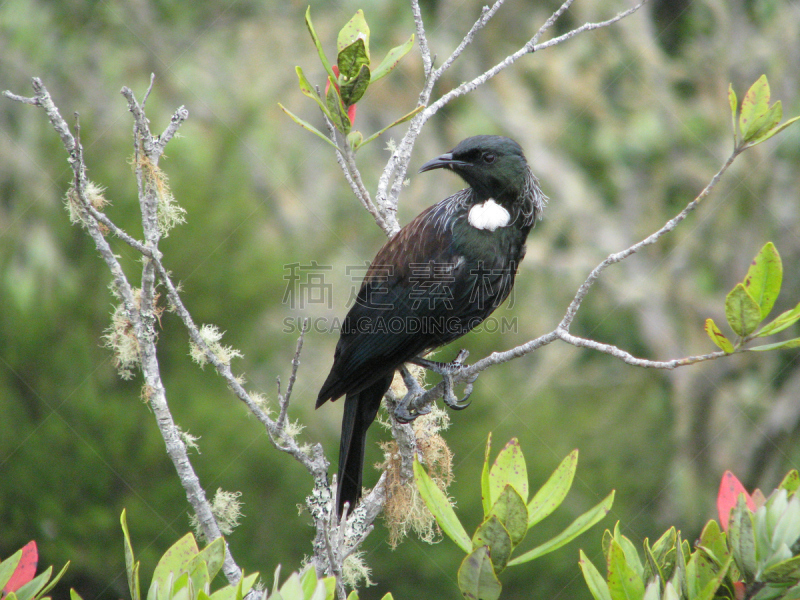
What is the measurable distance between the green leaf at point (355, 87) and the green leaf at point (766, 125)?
2.85ft

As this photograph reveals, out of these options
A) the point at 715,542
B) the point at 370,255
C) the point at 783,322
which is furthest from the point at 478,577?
the point at 370,255

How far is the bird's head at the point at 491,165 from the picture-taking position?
2459 millimetres

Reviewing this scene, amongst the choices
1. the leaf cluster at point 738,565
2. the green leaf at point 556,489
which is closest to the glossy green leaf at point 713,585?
the leaf cluster at point 738,565

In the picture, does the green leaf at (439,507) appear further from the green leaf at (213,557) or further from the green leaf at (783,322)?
the green leaf at (783,322)

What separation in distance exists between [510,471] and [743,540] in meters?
0.38

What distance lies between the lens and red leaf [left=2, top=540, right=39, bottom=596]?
1309 mm

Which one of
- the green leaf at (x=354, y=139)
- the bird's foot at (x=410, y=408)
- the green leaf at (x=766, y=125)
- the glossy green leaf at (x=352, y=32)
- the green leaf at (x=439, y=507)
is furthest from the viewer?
the bird's foot at (x=410, y=408)

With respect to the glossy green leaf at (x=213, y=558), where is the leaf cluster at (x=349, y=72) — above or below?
above

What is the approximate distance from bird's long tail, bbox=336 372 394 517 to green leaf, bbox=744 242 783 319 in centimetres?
139

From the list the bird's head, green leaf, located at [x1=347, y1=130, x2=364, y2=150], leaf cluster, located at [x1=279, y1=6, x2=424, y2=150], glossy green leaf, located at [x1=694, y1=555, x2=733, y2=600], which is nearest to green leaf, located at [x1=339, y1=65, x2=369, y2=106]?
leaf cluster, located at [x1=279, y1=6, x2=424, y2=150]

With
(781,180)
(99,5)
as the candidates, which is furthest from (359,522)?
(99,5)

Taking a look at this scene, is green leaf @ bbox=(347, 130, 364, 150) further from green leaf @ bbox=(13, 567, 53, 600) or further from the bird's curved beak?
green leaf @ bbox=(13, 567, 53, 600)

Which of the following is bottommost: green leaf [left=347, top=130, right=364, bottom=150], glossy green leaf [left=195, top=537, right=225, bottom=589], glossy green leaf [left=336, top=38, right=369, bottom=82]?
glossy green leaf [left=195, top=537, right=225, bottom=589]

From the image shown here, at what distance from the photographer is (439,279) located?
243 cm
